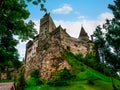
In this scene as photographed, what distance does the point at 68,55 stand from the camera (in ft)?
220

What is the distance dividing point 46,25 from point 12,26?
64.8m

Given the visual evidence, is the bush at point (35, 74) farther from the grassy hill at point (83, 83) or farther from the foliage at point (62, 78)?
the foliage at point (62, 78)

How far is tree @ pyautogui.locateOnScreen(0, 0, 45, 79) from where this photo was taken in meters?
20.1

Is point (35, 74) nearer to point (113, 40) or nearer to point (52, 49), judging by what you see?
point (52, 49)

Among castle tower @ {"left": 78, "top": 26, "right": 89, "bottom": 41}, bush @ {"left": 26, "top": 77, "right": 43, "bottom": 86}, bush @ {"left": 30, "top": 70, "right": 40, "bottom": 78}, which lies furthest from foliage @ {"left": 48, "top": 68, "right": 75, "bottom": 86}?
castle tower @ {"left": 78, "top": 26, "right": 89, "bottom": 41}

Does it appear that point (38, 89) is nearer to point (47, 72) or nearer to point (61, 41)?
point (47, 72)

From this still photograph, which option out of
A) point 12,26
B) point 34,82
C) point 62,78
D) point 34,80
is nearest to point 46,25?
point 34,80

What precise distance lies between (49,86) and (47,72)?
10857 millimetres

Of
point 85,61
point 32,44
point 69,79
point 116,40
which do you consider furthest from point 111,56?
point 32,44

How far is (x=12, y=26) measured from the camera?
21312mm

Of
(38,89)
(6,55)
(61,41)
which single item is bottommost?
(38,89)

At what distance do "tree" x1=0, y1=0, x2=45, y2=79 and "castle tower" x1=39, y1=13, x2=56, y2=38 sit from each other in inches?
2269

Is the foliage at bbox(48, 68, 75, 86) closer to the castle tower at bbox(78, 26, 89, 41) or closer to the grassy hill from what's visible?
the grassy hill

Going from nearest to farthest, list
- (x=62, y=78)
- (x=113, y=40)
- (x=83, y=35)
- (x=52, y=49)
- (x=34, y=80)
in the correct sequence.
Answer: (x=113, y=40), (x=62, y=78), (x=34, y=80), (x=52, y=49), (x=83, y=35)
